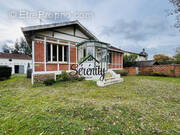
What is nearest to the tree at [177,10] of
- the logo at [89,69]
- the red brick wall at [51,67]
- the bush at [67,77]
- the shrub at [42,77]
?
the logo at [89,69]

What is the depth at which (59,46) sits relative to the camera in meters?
7.06

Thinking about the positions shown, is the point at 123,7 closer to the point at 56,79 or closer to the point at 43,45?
the point at 43,45

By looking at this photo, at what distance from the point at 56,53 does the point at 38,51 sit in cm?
130

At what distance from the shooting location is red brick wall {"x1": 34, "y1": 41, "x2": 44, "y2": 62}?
19.0ft

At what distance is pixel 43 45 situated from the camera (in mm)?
6098

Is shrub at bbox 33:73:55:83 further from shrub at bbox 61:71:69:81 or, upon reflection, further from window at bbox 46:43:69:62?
window at bbox 46:43:69:62

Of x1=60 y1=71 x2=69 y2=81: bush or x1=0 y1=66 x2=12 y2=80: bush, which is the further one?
x1=0 y1=66 x2=12 y2=80: bush

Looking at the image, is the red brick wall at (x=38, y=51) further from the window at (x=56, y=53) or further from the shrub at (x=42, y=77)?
the shrub at (x=42, y=77)

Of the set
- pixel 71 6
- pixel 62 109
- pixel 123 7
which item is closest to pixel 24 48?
pixel 71 6

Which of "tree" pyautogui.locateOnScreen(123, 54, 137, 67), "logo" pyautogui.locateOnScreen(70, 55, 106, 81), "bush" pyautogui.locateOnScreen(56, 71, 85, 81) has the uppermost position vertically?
"tree" pyautogui.locateOnScreen(123, 54, 137, 67)

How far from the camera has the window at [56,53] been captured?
6.46 m

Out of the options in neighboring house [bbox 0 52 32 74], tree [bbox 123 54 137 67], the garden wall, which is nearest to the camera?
the garden wall

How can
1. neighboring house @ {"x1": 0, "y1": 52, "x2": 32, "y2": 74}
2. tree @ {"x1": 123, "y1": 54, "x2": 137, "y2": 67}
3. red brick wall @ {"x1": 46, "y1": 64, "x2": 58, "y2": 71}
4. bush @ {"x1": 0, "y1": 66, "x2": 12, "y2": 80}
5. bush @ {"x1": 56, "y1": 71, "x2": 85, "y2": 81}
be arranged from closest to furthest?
1. red brick wall @ {"x1": 46, "y1": 64, "x2": 58, "y2": 71}
2. bush @ {"x1": 56, "y1": 71, "x2": 85, "y2": 81}
3. bush @ {"x1": 0, "y1": 66, "x2": 12, "y2": 80}
4. tree @ {"x1": 123, "y1": 54, "x2": 137, "y2": 67}
5. neighboring house @ {"x1": 0, "y1": 52, "x2": 32, "y2": 74}

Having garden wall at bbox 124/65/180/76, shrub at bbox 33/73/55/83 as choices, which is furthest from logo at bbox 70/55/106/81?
garden wall at bbox 124/65/180/76
